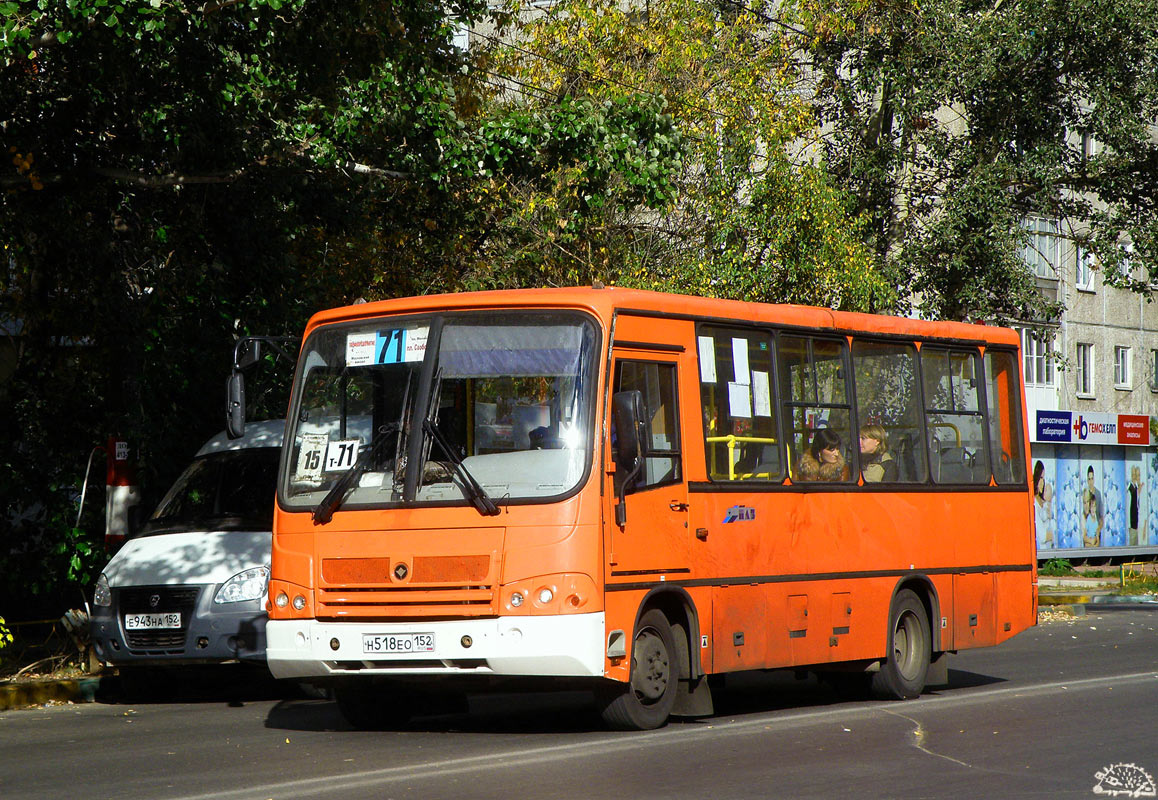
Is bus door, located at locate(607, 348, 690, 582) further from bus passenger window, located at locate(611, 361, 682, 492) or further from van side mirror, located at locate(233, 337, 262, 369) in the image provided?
van side mirror, located at locate(233, 337, 262, 369)

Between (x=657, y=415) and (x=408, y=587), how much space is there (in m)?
1.99

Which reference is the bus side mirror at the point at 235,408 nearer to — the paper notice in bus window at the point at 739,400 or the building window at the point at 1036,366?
the paper notice in bus window at the point at 739,400

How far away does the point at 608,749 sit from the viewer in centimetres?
947

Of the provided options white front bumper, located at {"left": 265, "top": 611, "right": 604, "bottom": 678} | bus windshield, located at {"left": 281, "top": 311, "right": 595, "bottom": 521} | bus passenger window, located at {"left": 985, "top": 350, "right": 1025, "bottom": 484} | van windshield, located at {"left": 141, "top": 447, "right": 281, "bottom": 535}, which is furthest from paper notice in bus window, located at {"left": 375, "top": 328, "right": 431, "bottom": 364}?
bus passenger window, located at {"left": 985, "top": 350, "right": 1025, "bottom": 484}

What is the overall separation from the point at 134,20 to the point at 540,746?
18.6ft

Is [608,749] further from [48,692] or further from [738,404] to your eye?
[48,692]

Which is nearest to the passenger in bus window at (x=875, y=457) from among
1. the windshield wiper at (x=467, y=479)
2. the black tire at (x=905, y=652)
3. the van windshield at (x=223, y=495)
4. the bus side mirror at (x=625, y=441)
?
the black tire at (x=905, y=652)

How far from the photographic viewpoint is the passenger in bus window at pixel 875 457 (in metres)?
12.8

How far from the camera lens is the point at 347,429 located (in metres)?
10.7

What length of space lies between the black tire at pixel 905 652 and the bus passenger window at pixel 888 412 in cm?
102

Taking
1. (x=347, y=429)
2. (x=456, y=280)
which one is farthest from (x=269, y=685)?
(x=456, y=280)

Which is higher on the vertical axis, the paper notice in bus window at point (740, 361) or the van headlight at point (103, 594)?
the paper notice in bus window at point (740, 361)

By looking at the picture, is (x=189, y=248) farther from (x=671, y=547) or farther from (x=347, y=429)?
(x=671, y=547)

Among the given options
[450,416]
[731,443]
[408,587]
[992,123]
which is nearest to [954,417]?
[731,443]
